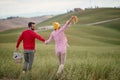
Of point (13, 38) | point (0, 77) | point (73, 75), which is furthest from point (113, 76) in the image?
point (13, 38)

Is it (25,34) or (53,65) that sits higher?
(25,34)

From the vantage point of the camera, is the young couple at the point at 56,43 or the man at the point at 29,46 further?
the man at the point at 29,46

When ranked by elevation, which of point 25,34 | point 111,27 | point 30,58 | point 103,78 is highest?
point 25,34

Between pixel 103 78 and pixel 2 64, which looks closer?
pixel 103 78

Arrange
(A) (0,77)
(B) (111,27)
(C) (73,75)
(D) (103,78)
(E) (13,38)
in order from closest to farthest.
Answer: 1. (C) (73,75)
2. (D) (103,78)
3. (A) (0,77)
4. (E) (13,38)
5. (B) (111,27)

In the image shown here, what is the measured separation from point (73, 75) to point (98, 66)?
2.05m

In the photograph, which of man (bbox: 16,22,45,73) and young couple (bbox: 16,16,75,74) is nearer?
young couple (bbox: 16,16,75,74)

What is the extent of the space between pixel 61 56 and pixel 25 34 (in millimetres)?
1685

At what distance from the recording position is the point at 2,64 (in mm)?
11727

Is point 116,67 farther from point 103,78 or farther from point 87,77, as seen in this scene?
point 87,77

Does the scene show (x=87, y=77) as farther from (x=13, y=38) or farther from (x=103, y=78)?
(x=13, y=38)

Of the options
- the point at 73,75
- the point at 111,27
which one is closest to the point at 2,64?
the point at 73,75

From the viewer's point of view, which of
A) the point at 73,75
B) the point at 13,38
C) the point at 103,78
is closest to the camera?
the point at 73,75

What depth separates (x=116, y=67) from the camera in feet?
34.0
